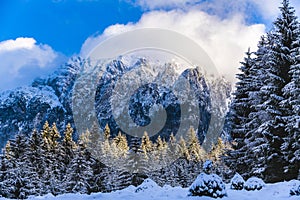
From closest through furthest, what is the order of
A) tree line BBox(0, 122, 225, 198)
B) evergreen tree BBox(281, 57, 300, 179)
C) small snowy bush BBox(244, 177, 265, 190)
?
1. small snowy bush BBox(244, 177, 265, 190)
2. evergreen tree BBox(281, 57, 300, 179)
3. tree line BBox(0, 122, 225, 198)

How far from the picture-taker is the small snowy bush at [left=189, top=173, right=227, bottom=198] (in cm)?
1363

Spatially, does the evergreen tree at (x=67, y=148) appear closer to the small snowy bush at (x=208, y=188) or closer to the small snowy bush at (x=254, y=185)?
the small snowy bush at (x=254, y=185)

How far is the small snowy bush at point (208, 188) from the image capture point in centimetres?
1363

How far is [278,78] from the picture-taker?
21.5 m

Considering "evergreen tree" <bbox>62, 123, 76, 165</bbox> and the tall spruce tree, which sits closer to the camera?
the tall spruce tree

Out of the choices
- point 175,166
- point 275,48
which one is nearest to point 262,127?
point 275,48

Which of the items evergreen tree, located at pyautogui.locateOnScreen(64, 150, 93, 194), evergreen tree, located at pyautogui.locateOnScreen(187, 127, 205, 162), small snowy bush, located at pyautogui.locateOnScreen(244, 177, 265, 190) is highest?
evergreen tree, located at pyautogui.locateOnScreen(187, 127, 205, 162)

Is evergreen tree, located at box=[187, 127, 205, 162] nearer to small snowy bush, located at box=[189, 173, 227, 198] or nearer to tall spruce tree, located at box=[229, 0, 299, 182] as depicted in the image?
tall spruce tree, located at box=[229, 0, 299, 182]

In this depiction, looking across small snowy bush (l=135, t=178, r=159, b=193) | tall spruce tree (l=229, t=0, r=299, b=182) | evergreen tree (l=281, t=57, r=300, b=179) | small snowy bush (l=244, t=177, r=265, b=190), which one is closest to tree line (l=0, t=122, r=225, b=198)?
tall spruce tree (l=229, t=0, r=299, b=182)

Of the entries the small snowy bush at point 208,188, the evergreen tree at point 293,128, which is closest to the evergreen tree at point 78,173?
the evergreen tree at point 293,128

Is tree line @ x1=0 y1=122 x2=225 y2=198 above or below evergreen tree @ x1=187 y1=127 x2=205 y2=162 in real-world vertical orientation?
below

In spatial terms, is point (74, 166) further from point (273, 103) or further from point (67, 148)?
point (273, 103)

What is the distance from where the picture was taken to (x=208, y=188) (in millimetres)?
13734

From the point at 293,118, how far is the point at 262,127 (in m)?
2.05
